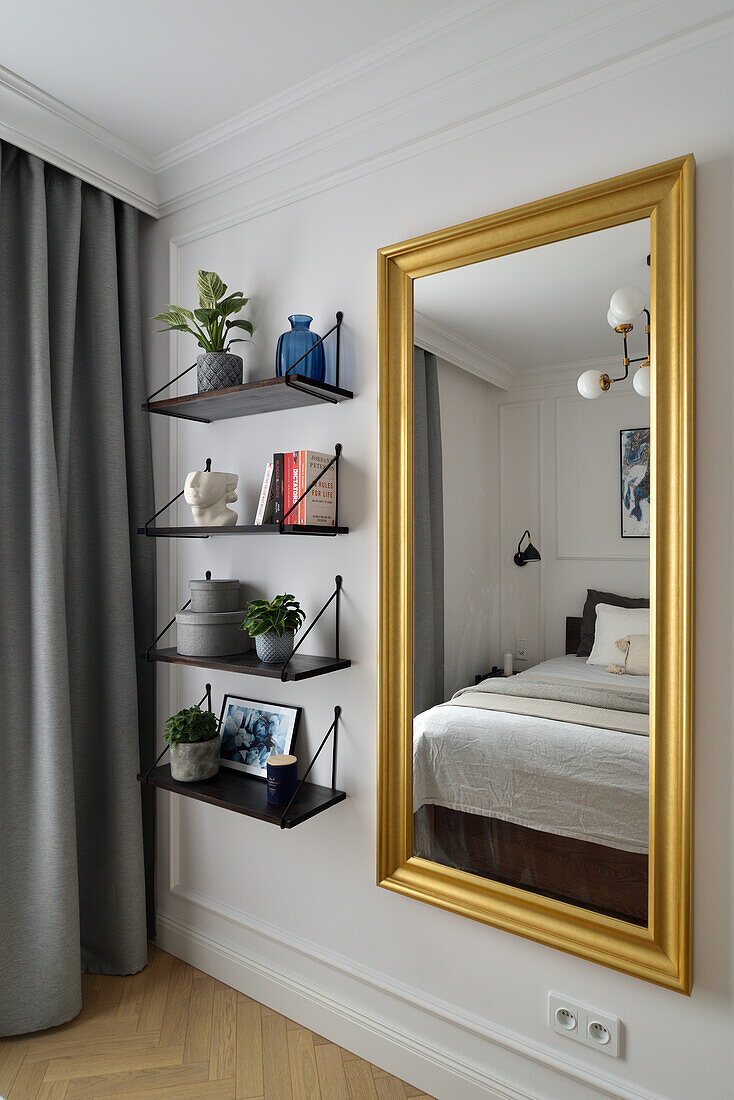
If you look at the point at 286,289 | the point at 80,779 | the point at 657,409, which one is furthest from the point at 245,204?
the point at 80,779

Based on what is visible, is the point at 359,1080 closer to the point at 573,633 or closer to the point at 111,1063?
the point at 111,1063

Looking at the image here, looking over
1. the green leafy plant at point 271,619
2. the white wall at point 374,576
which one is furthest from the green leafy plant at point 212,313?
the green leafy plant at point 271,619

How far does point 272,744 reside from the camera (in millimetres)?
2070

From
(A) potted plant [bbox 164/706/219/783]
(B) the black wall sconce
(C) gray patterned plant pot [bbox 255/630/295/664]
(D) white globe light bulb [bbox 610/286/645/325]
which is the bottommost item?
(A) potted plant [bbox 164/706/219/783]

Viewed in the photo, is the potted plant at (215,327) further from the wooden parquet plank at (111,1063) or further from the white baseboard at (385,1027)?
the wooden parquet plank at (111,1063)

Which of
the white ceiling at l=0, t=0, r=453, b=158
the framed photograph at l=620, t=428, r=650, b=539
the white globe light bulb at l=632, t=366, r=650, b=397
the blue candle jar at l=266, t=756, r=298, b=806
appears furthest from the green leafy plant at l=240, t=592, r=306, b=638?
the white ceiling at l=0, t=0, r=453, b=158

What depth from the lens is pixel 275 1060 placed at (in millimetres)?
1850

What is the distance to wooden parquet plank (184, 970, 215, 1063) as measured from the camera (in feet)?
6.19

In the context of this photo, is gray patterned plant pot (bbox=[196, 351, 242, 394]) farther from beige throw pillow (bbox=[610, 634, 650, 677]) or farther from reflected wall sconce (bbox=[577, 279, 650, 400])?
beige throw pillow (bbox=[610, 634, 650, 677])

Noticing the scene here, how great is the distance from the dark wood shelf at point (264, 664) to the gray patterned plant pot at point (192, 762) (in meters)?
0.27

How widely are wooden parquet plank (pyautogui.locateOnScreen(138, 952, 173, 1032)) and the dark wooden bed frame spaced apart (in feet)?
3.35

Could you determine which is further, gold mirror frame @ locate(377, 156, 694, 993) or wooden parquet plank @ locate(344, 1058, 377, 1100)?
wooden parquet plank @ locate(344, 1058, 377, 1100)

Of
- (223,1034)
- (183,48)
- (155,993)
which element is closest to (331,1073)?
(223,1034)

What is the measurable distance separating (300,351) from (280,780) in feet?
3.90
